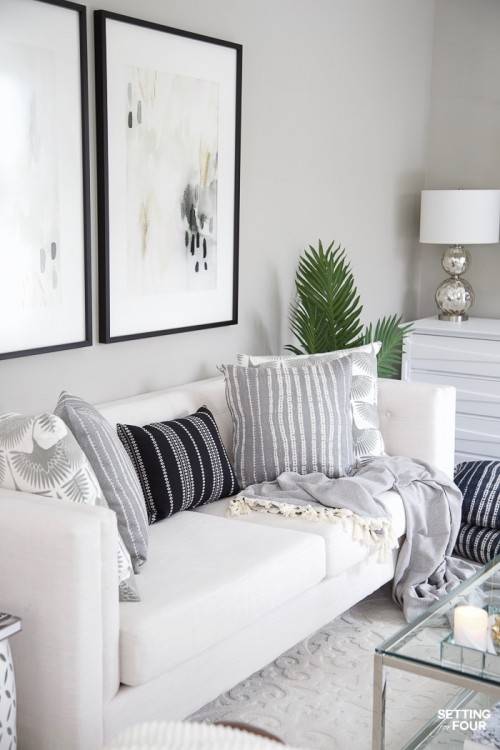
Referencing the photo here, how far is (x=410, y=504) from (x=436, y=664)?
1.15m

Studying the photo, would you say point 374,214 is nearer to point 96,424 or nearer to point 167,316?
point 167,316

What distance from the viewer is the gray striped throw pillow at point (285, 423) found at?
3.14 metres

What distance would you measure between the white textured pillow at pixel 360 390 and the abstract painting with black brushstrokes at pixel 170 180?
1.38ft

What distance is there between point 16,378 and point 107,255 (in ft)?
1.72

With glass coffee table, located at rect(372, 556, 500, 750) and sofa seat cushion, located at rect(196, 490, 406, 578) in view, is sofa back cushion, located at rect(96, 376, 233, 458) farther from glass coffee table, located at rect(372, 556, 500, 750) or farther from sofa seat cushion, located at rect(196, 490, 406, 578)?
glass coffee table, located at rect(372, 556, 500, 750)

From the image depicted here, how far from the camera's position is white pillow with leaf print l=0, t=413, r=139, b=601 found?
2207 mm

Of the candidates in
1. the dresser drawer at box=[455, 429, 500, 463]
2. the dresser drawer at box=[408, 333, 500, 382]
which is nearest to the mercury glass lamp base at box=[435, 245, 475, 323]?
the dresser drawer at box=[408, 333, 500, 382]

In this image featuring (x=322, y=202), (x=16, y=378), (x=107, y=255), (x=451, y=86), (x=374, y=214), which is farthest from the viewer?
(x=451, y=86)

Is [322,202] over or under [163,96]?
under

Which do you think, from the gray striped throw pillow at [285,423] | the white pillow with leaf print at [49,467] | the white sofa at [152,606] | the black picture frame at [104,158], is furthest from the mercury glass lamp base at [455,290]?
the white pillow with leaf print at [49,467]

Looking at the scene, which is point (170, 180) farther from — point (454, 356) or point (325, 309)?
point (454, 356)

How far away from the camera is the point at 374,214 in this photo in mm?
4645

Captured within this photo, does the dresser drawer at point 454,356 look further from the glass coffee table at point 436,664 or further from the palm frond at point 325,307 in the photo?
the glass coffee table at point 436,664

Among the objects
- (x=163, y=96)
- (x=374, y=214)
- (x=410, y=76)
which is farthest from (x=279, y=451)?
(x=410, y=76)
